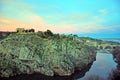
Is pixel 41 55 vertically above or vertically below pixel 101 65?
above

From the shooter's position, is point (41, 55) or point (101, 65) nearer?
point (41, 55)

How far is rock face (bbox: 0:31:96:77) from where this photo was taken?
10828 mm

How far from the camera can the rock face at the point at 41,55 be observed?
10828mm

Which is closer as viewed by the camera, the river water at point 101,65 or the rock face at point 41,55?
the river water at point 101,65

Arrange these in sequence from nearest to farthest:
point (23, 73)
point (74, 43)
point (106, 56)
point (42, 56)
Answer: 1. point (23, 73)
2. point (42, 56)
3. point (106, 56)
4. point (74, 43)

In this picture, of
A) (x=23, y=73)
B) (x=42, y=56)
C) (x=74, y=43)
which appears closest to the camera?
(x=23, y=73)

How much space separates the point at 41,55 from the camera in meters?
11.6

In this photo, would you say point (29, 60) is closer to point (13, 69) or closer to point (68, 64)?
point (13, 69)

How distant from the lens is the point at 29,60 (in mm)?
11117

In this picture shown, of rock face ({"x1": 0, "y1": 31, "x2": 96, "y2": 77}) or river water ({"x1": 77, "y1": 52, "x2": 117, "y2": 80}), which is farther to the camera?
rock face ({"x1": 0, "y1": 31, "x2": 96, "y2": 77})

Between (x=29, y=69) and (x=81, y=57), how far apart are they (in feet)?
10.4

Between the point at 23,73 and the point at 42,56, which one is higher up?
the point at 42,56

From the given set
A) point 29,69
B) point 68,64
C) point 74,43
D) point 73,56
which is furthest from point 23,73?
point 74,43

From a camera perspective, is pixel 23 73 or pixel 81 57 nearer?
pixel 23 73
